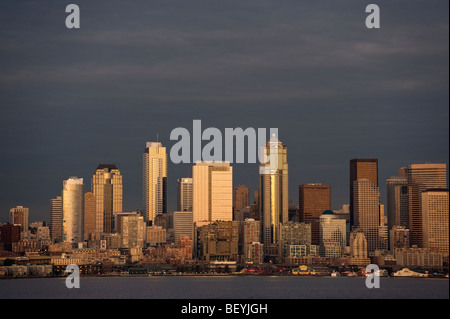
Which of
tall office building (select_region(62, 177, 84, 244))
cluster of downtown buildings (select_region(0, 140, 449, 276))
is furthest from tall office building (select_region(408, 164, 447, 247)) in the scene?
tall office building (select_region(62, 177, 84, 244))

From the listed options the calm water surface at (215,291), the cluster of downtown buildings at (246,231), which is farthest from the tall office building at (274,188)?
the calm water surface at (215,291)

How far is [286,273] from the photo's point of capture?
128750 mm

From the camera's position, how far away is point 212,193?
163 metres

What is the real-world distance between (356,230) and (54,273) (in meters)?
62.1

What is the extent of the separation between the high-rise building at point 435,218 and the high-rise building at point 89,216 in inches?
2570

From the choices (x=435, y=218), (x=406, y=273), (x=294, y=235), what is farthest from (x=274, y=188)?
(x=406, y=273)

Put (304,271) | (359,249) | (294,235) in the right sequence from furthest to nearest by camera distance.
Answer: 1. (294,235)
2. (359,249)
3. (304,271)

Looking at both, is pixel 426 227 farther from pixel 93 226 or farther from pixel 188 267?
pixel 93 226

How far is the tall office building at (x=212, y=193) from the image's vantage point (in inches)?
6398

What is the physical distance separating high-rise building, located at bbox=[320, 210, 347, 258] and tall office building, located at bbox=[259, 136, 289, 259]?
772cm

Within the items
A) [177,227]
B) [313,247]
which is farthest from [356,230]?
[177,227]

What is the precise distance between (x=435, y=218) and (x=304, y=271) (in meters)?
29.5

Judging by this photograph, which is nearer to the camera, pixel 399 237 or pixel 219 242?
pixel 219 242
